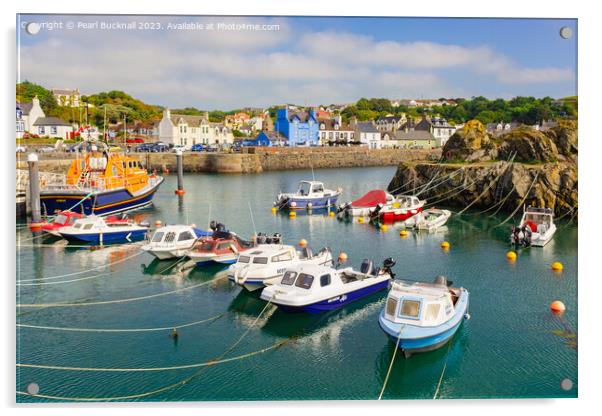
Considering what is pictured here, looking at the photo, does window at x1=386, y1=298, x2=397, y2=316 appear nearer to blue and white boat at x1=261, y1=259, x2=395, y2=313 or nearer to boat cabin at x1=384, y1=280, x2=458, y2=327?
boat cabin at x1=384, y1=280, x2=458, y2=327

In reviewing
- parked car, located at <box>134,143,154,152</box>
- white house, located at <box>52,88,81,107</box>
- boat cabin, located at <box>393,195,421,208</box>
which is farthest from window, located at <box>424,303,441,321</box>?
parked car, located at <box>134,143,154,152</box>

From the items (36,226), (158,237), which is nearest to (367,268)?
(158,237)

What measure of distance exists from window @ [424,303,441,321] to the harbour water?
868mm

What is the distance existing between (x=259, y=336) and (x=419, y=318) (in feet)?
14.2

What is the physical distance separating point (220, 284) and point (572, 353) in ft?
37.5

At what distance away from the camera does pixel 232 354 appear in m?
14.0

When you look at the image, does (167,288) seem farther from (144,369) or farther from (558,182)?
(558,182)

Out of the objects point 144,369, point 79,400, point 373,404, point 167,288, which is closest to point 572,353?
point 373,404

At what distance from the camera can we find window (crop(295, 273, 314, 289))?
1670 centimetres

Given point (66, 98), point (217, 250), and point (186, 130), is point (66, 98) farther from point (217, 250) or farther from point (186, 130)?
point (217, 250)

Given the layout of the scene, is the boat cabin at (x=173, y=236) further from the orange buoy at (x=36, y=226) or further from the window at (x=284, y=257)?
the orange buoy at (x=36, y=226)

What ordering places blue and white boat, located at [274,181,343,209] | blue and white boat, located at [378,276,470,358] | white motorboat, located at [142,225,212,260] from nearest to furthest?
blue and white boat, located at [378,276,470,358]
white motorboat, located at [142,225,212,260]
blue and white boat, located at [274,181,343,209]

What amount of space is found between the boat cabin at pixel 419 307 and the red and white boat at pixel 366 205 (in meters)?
21.8

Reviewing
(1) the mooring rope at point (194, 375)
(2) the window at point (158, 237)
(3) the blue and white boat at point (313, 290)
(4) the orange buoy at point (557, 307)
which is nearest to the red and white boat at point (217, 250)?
(2) the window at point (158, 237)
